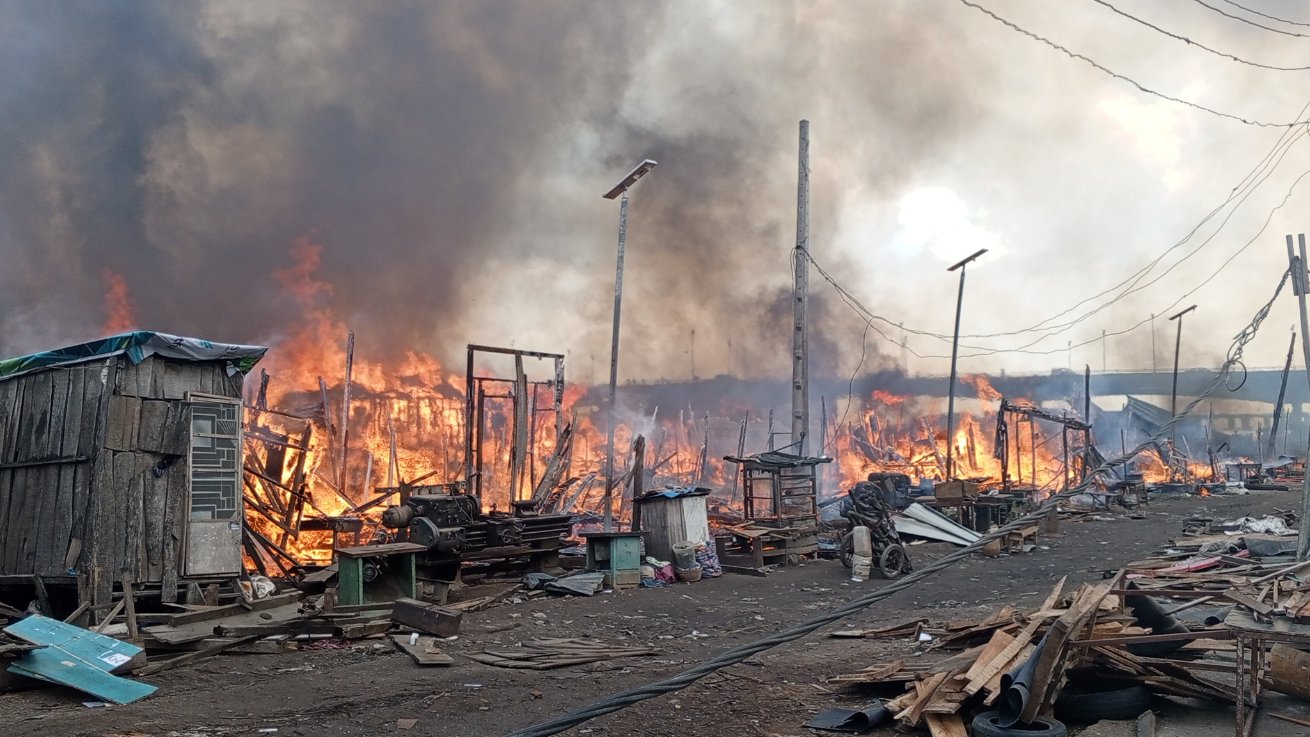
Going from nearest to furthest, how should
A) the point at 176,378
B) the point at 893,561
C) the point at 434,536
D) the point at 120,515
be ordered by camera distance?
1. the point at 120,515
2. the point at 176,378
3. the point at 434,536
4. the point at 893,561

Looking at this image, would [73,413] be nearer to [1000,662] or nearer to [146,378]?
[146,378]

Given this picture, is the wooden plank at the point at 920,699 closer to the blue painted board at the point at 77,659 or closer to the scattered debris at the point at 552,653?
the scattered debris at the point at 552,653

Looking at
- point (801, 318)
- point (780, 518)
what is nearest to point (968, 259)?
point (801, 318)

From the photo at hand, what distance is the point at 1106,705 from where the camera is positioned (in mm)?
5934

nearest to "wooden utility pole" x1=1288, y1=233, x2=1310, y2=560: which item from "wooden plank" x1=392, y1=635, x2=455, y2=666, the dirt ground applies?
the dirt ground

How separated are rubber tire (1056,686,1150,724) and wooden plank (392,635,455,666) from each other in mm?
6002

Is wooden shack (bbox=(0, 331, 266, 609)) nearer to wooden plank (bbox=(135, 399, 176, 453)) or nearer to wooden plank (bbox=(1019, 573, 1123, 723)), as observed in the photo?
wooden plank (bbox=(135, 399, 176, 453))

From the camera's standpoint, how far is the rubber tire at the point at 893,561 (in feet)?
48.7

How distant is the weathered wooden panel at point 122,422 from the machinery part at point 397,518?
407 centimetres

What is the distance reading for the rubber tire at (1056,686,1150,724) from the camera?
589 cm

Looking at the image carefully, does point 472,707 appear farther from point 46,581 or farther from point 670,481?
point 670,481

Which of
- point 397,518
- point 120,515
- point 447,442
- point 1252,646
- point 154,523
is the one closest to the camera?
point 1252,646

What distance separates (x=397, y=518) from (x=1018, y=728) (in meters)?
10.5

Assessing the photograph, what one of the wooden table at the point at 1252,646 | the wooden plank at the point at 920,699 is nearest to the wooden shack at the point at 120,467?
the wooden plank at the point at 920,699
